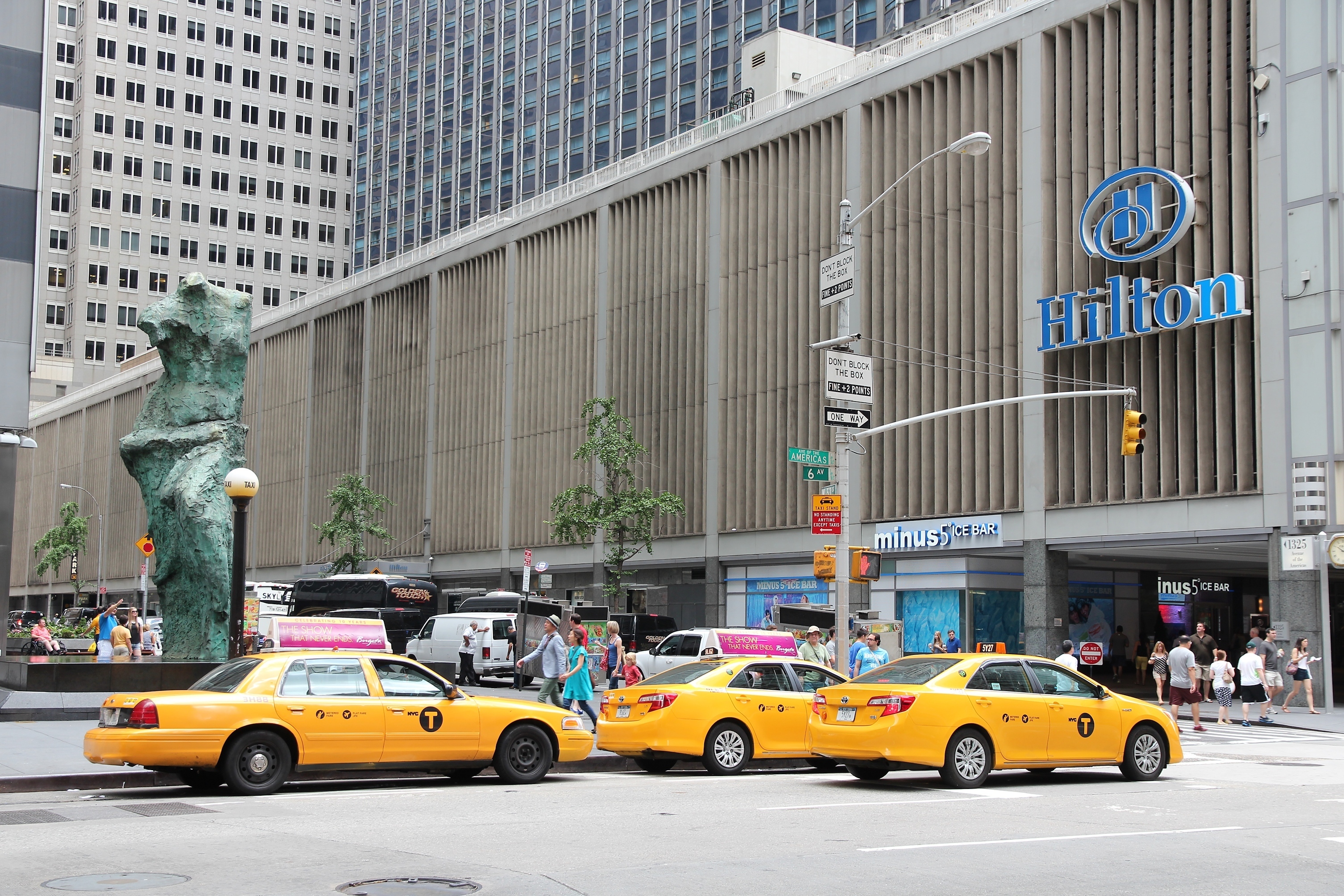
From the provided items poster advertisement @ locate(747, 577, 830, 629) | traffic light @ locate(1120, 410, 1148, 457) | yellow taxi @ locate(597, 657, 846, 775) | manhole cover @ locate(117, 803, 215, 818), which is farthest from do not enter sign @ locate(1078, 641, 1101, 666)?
manhole cover @ locate(117, 803, 215, 818)

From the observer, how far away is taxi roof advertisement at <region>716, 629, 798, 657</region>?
27375mm

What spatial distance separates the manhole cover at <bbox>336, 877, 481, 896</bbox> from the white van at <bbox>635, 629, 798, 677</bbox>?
17.6 metres

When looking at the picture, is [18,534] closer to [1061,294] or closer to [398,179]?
[398,179]

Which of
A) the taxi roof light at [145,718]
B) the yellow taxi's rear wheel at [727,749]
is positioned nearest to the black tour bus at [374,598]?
the yellow taxi's rear wheel at [727,749]

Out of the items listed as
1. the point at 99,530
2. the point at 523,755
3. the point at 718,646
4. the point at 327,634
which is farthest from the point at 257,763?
the point at 99,530

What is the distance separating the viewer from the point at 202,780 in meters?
14.3

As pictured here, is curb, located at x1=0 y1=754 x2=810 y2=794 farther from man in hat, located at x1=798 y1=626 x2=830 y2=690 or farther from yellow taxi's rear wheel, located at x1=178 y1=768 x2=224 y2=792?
man in hat, located at x1=798 y1=626 x2=830 y2=690

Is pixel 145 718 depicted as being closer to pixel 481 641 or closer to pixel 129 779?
pixel 129 779

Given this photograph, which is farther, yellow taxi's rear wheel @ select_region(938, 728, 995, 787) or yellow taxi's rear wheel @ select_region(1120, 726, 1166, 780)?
yellow taxi's rear wheel @ select_region(1120, 726, 1166, 780)

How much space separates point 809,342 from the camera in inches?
1716

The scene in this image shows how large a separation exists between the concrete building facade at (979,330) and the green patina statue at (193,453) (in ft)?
62.8

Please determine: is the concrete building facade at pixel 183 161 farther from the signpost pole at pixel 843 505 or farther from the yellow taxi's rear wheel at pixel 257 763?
the yellow taxi's rear wheel at pixel 257 763

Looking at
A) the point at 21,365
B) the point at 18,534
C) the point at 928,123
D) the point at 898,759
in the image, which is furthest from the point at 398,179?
the point at 898,759

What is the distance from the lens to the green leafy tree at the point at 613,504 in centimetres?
4425
